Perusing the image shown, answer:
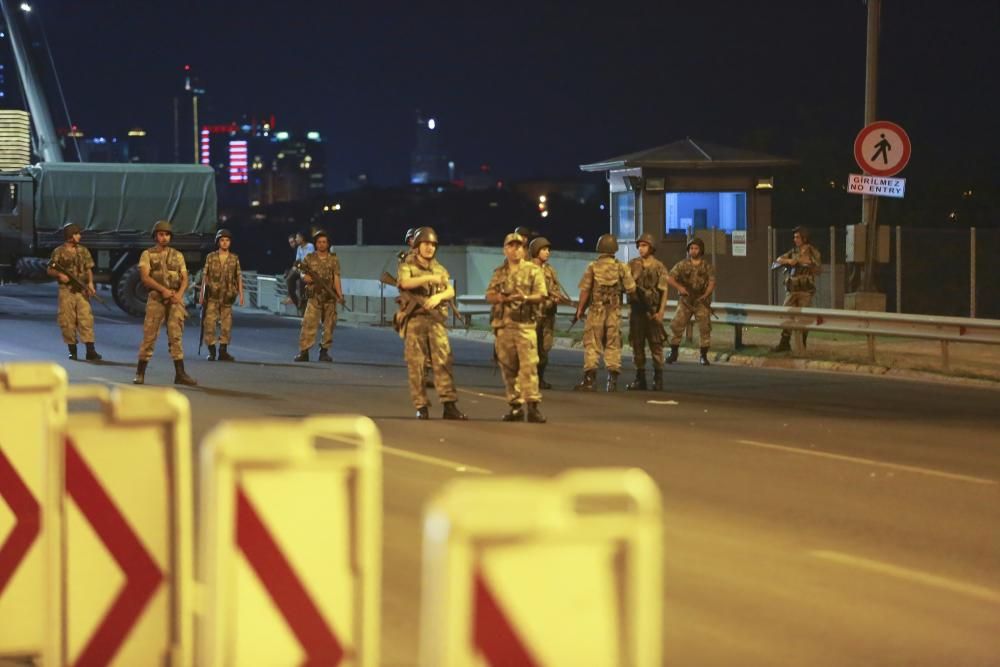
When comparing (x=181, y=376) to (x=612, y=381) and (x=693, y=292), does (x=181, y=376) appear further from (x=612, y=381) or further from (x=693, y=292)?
(x=693, y=292)

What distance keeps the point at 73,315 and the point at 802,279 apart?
10699mm

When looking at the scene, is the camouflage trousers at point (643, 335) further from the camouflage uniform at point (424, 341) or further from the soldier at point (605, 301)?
the camouflage uniform at point (424, 341)

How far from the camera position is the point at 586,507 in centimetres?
1010

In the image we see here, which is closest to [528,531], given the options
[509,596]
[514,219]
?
[509,596]

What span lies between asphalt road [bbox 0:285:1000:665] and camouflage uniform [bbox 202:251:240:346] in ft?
2.19

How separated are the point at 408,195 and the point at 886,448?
145 metres

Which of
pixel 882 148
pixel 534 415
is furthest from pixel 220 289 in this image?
pixel 882 148

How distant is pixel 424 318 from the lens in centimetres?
1553

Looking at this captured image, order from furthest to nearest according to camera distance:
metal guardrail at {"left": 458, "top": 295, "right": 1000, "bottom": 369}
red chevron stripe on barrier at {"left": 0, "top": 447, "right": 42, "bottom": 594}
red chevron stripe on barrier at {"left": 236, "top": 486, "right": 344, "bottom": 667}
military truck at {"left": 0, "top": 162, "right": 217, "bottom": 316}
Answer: military truck at {"left": 0, "top": 162, "right": 217, "bottom": 316}
metal guardrail at {"left": 458, "top": 295, "right": 1000, "bottom": 369}
red chevron stripe on barrier at {"left": 0, "top": 447, "right": 42, "bottom": 594}
red chevron stripe on barrier at {"left": 236, "top": 486, "right": 344, "bottom": 667}

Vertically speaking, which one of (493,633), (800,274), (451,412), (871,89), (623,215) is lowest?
(451,412)

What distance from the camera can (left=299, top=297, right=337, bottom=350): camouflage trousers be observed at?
23.0 metres

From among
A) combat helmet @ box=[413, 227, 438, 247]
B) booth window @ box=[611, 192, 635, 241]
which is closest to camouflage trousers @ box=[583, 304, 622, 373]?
combat helmet @ box=[413, 227, 438, 247]

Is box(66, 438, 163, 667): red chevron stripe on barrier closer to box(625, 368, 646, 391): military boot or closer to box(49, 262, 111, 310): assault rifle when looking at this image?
box(625, 368, 646, 391): military boot

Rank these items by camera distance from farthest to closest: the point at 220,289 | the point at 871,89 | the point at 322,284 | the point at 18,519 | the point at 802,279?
1. the point at 871,89
2. the point at 802,279
3. the point at 220,289
4. the point at 322,284
5. the point at 18,519
